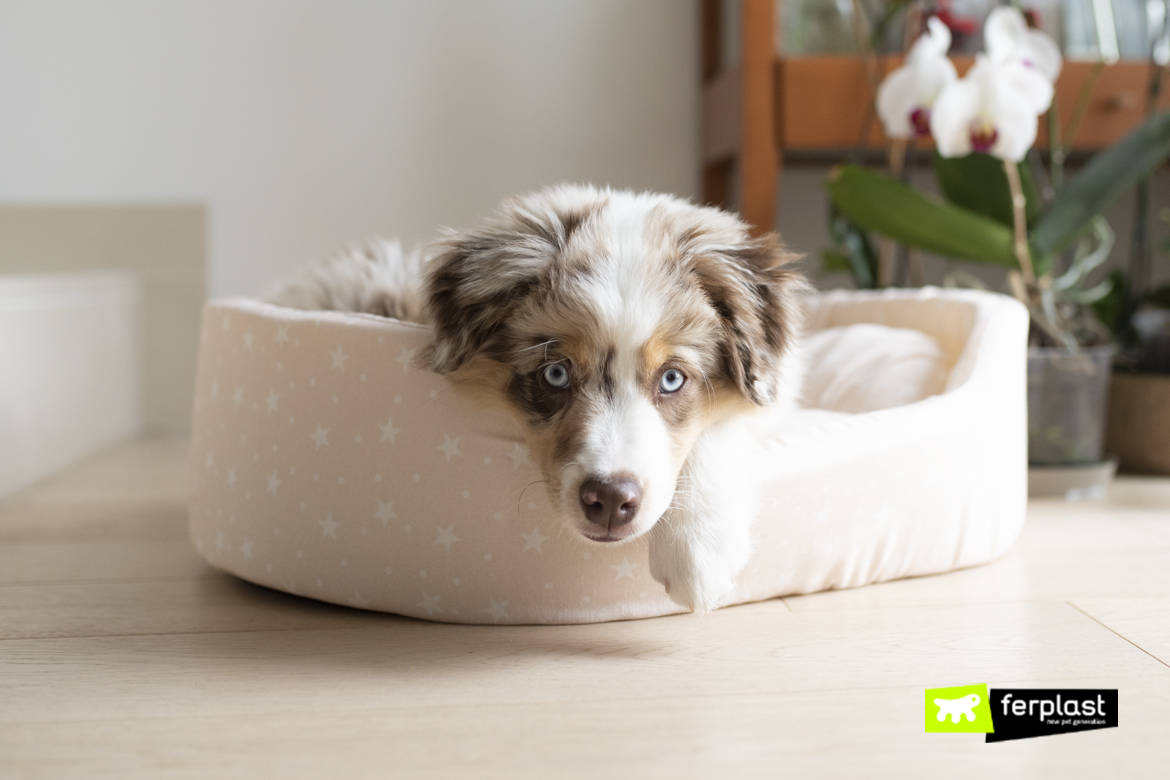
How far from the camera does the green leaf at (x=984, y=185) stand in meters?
2.93

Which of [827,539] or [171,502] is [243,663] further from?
[171,502]

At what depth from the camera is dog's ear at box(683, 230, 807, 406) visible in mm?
1657

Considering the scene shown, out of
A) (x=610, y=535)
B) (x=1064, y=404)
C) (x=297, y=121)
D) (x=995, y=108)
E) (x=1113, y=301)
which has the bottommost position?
(x=1064, y=404)

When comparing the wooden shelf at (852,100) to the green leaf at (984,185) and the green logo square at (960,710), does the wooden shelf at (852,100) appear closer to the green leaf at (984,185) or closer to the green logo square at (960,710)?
the green leaf at (984,185)

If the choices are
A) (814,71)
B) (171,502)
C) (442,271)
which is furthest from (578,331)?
(814,71)

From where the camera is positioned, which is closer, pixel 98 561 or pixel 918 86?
pixel 98 561

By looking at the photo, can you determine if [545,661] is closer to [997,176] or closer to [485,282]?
[485,282]

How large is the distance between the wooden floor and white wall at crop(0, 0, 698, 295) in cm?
206

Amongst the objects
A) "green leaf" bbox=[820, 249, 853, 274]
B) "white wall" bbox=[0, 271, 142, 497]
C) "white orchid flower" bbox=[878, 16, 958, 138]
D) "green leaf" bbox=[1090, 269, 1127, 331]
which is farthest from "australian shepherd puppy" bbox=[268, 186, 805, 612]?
"green leaf" bbox=[1090, 269, 1127, 331]

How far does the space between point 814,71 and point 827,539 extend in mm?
1885

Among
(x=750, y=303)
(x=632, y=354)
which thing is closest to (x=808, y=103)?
(x=750, y=303)

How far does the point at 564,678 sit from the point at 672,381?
474 millimetres

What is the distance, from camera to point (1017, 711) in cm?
140

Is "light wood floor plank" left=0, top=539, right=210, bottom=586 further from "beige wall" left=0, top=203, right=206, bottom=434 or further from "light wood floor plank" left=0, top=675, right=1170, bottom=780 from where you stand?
"beige wall" left=0, top=203, right=206, bottom=434
